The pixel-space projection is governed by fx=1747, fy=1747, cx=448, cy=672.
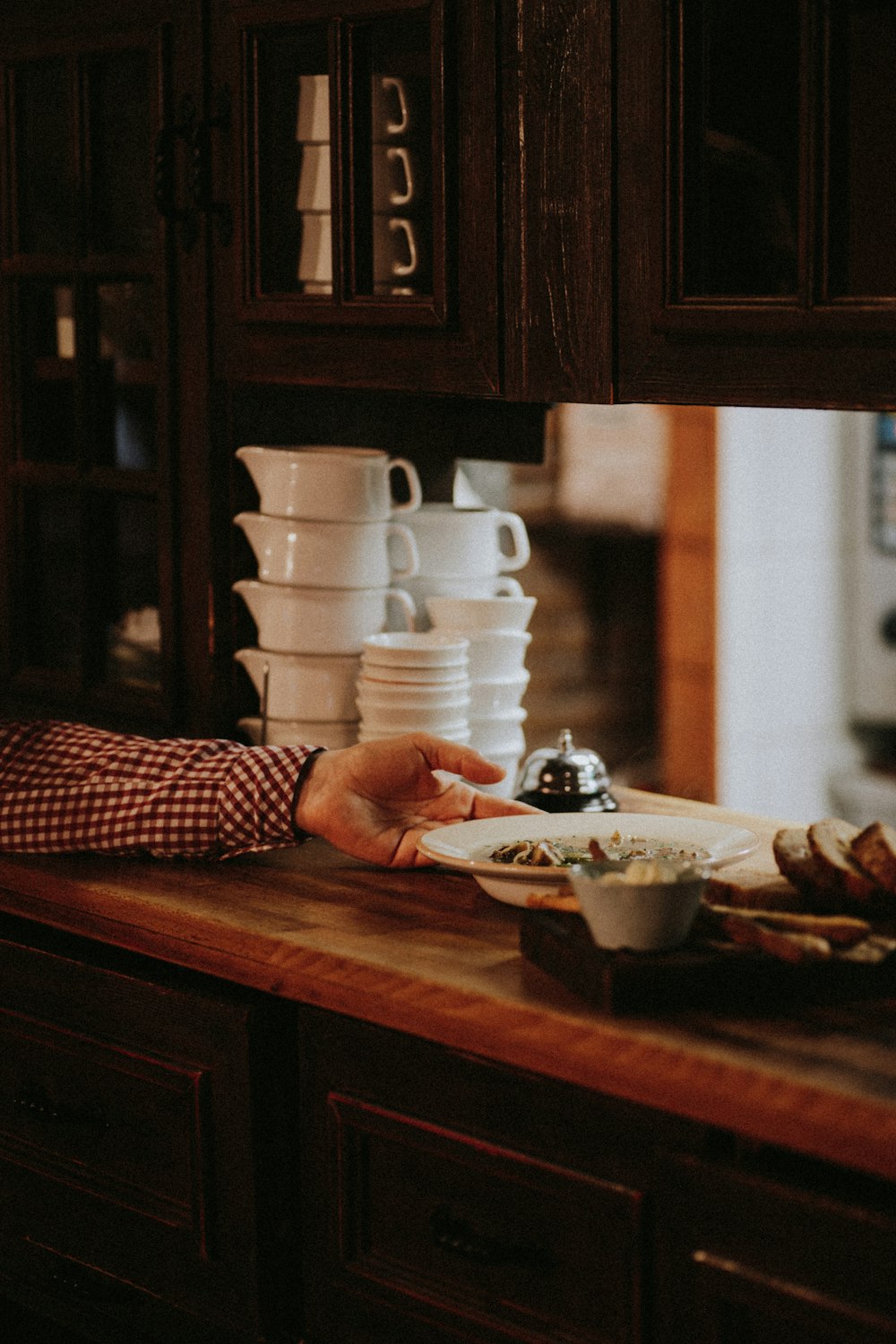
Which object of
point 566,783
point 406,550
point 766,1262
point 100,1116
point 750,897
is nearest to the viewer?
point 766,1262

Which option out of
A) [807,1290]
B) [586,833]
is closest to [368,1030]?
[586,833]

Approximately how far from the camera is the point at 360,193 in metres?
2.00

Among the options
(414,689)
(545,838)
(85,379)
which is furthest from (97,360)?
(545,838)

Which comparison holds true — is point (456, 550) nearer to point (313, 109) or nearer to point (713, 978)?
point (313, 109)

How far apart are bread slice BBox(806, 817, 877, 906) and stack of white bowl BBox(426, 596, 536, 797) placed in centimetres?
66

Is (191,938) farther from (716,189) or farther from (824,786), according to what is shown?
(824,786)

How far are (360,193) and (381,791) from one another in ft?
2.25

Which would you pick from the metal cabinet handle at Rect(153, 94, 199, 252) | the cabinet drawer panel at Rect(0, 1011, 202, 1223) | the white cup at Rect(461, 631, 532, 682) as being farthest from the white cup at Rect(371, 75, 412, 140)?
the cabinet drawer panel at Rect(0, 1011, 202, 1223)

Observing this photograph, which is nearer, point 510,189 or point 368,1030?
point 368,1030

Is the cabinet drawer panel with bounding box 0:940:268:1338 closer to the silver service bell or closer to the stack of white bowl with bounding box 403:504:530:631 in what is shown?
the silver service bell

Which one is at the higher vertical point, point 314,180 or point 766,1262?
point 314,180

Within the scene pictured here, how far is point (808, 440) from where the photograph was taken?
4.31m

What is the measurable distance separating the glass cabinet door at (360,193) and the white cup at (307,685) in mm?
359

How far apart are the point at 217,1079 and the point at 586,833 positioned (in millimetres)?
454
